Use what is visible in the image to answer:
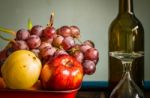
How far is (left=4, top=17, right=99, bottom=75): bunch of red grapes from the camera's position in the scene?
0.61m

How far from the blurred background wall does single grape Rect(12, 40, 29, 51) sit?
2.35 ft

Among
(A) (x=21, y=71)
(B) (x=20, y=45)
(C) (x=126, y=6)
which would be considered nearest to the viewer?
(A) (x=21, y=71)

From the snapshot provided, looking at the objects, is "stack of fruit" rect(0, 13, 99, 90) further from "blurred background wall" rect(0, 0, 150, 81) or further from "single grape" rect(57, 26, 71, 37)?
"blurred background wall" rect(0, 0, 150, 81)

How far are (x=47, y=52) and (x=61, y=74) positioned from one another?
0.09 meters

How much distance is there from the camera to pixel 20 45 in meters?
0.62

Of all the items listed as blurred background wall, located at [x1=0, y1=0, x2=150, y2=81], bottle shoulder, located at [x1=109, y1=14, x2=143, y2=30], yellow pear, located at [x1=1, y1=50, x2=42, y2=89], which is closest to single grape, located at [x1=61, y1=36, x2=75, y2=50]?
yellow pear, located at [x1=1, y1=50, x2=42, y2=89]

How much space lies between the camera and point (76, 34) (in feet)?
2.27

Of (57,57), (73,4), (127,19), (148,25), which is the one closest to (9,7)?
(73,4)

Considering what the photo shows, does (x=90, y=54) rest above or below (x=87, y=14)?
below

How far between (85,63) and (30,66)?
18 cm

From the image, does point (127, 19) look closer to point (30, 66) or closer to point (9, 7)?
point (30, 66)

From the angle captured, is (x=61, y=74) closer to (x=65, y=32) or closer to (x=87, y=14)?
(x=65, y=32)

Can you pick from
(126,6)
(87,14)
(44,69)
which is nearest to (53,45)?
(44,69)

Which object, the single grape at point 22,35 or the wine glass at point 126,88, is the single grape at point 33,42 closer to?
the single grape at point 22,35
